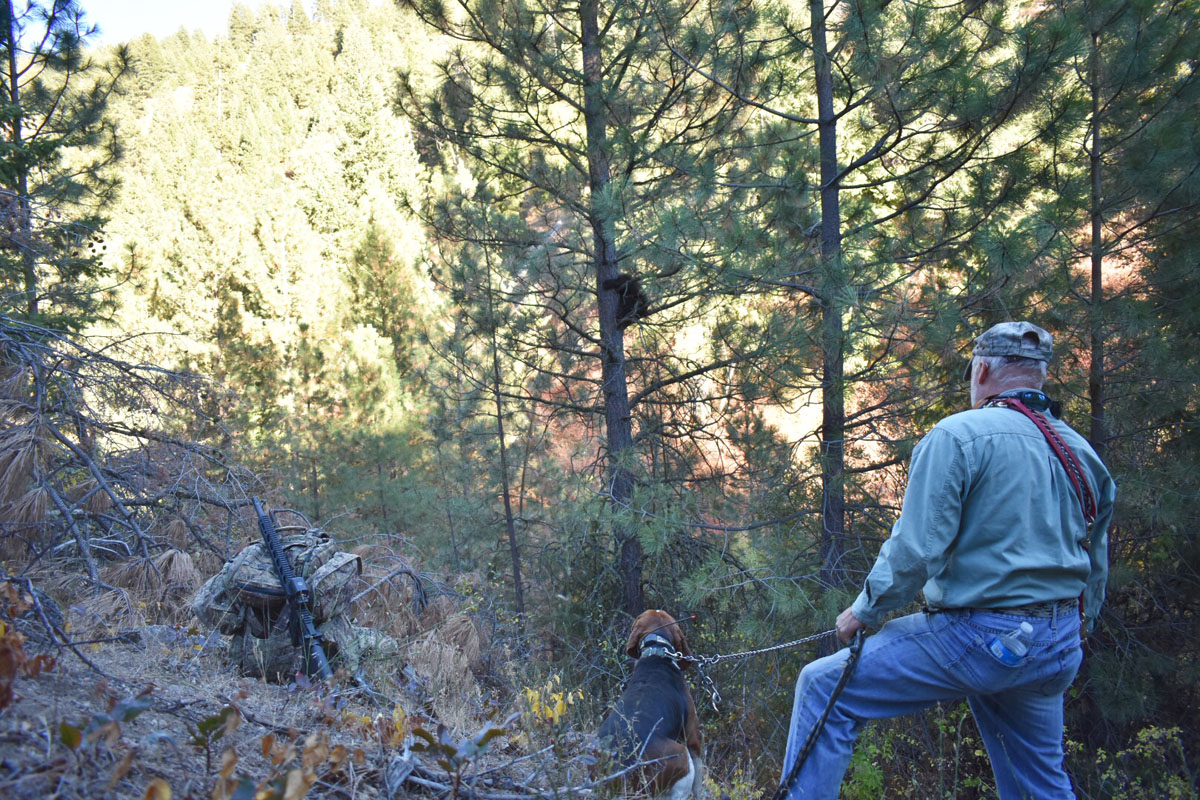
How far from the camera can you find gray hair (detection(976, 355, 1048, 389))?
2.54m

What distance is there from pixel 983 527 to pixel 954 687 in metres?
0.54

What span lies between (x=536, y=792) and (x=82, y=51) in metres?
11.4

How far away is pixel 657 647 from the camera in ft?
13.1

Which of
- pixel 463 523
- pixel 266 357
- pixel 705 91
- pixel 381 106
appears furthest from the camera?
pixel 381 106

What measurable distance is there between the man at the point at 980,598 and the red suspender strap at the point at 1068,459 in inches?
0.7

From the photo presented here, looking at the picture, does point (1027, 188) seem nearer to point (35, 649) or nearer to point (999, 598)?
point (999, 598)

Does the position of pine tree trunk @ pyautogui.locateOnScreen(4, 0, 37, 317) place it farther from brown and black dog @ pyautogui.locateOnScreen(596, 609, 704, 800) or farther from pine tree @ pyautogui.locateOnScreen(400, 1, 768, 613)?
brown and black dog @ pyautogui.locateOnScreen(596, 609, 704, 800)

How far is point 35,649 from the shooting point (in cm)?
250

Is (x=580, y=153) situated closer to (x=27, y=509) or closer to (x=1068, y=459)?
(x=27, y=509)

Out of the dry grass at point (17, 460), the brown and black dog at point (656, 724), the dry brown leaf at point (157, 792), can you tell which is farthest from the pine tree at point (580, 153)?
the dry brown leaf at point (157, 792)

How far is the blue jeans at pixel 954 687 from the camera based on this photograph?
2.29 m

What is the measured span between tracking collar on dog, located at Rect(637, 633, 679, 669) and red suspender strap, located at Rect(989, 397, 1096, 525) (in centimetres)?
219

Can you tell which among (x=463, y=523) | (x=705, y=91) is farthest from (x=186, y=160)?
(x=705, y=91)

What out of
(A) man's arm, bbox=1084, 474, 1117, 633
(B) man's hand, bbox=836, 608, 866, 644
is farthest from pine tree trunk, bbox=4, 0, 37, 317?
(A) man's arm, bbox=1084, 474, 1117, 633
